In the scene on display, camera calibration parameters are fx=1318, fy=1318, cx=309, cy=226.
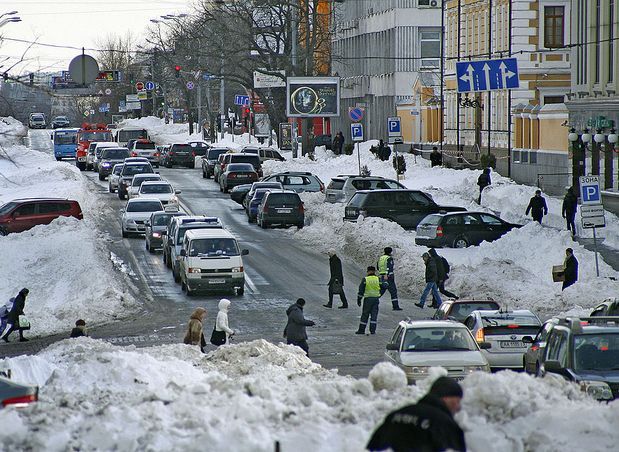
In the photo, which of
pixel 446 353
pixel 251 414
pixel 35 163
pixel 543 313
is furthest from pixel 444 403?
pixel 35 163

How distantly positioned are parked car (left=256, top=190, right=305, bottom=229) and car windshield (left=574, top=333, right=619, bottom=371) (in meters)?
29.4

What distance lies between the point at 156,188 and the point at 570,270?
82.3 ft

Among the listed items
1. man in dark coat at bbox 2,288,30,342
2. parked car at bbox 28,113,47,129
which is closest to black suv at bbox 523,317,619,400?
man in dark coat at bbox 2,288,30,342

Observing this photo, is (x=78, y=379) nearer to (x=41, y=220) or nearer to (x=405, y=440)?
(x=405, y=440)

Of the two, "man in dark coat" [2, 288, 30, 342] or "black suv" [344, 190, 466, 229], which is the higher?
"black suv" [344, 190, 466, 229]

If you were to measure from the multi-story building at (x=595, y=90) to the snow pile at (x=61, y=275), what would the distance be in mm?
17556

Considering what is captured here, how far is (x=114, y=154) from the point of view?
72.5m

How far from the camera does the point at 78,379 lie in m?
16.5

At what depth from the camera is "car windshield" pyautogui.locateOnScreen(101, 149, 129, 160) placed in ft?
237

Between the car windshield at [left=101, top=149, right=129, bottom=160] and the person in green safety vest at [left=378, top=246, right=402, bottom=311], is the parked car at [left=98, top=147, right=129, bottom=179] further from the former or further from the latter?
the person in green safety vest at [left=378, top=246, right=402, bottom=311]

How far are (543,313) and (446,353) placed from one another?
927cm

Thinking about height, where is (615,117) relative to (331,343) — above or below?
above

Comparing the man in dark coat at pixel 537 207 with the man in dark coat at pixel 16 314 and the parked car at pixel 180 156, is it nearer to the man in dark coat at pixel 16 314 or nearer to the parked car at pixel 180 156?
the man in dark coat at pixel 16 314

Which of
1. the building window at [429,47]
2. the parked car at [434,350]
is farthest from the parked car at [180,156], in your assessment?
the parked car at [434,350]
